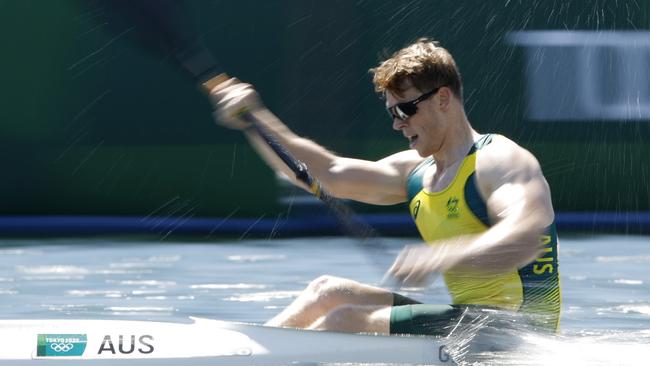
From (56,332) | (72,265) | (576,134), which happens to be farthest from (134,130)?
(56,332)

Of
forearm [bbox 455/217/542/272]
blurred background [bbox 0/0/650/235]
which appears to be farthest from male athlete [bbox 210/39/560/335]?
blurred background [bbox 0/0/650/235]

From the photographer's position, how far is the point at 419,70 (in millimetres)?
4090

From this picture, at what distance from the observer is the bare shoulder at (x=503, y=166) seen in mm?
3914

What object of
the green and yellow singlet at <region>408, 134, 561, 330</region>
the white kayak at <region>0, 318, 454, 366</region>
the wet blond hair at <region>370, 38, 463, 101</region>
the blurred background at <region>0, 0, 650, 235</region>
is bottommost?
the white kayak at <region>0, 318, 454, 366</region>

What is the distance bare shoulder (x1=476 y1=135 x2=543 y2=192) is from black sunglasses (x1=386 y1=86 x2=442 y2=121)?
0.26 m

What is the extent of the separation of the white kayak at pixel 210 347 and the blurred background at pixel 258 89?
664 cm

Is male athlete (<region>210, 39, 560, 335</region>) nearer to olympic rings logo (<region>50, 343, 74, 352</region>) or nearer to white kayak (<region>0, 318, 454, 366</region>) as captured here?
white kayak (<region>0, 318, 454, 366</region>)

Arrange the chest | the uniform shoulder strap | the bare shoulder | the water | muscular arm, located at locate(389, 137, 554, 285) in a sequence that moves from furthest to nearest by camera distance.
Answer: the water → the uniform shoulder strap → the chest → the bare shoulder → muscular arm, located at locate(389, 137, 554, 285)

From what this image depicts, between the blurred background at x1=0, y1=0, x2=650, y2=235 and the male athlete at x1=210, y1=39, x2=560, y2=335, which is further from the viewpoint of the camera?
the blurred background at x1=0, y1=0, x2=650, y2=235

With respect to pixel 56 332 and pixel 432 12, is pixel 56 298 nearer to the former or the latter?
pixel 56 332

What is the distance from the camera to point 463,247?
151 inches

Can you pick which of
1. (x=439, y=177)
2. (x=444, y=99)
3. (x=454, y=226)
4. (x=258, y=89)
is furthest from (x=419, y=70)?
(x=258, y=89)

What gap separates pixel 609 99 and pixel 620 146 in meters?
0.42

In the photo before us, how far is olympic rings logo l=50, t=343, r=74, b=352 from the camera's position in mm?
3963
